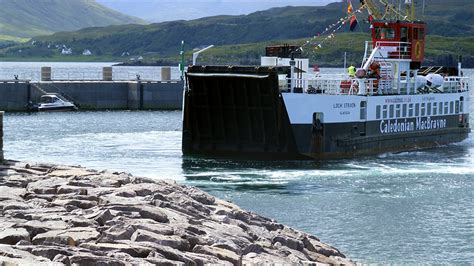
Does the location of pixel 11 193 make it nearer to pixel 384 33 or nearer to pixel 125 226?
pixel 125 226

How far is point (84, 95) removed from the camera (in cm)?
8531

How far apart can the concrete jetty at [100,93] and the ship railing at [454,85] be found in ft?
106

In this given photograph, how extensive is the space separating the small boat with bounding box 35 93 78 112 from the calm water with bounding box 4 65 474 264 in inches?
706

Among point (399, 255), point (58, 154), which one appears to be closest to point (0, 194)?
point (399, 255)

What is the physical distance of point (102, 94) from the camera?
8594 centimetres

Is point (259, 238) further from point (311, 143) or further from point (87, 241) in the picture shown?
point (311, 143)

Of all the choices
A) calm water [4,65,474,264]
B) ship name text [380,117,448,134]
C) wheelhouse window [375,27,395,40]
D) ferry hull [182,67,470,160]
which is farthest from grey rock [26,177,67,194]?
wheelhouse window [375,27,395,40]

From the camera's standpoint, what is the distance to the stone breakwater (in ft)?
50.3

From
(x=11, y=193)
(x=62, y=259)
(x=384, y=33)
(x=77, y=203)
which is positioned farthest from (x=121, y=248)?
(x=384, y=33)

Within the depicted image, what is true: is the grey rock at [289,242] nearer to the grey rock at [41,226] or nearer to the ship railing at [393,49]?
the grey rock at [41,226]

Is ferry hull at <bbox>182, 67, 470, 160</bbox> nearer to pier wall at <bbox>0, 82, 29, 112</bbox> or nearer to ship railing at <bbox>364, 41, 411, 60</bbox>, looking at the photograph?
ship railing at <bbox>364, 41, 411, 60</bbox>

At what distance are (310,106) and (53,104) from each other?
41906 millimetres

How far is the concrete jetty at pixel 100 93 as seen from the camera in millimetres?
81688

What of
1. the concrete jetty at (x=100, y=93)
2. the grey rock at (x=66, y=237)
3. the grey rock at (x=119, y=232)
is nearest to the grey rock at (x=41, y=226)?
the grey rock at (x=66, y=237)
